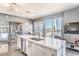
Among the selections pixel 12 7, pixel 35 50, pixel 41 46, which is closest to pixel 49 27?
pixel 41 46

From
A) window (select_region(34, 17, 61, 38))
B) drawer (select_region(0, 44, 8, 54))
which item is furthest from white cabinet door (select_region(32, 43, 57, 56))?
drawer (select_region(0, 44, 8, 54))

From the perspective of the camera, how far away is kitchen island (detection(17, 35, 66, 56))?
1.53m

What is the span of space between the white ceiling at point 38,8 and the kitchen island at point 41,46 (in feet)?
1.37

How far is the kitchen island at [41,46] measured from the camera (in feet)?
5.02

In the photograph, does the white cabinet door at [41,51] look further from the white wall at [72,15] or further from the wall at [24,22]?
the white wall at [72,15]

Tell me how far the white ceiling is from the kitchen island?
1.37 feet

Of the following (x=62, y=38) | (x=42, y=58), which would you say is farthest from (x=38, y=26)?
(x=42, y=58)

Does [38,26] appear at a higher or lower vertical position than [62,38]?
higher

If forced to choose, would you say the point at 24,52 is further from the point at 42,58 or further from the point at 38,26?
the point at 38,26

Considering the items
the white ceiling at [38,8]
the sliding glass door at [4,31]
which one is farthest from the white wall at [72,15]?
the sliding glass door at [4,31]

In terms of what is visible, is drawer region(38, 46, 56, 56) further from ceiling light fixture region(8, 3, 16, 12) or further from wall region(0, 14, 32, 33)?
ceiling light fixture region(8, 3, 16, 12)

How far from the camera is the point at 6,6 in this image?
4.91 feet

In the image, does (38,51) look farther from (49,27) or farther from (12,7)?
(12,7)

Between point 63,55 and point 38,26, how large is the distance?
0.67 metres
